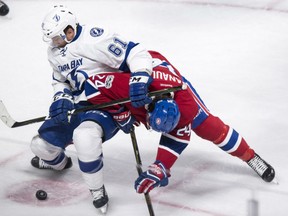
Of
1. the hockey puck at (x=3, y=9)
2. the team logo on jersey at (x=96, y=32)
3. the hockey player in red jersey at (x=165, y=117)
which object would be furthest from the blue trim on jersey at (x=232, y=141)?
the hockey puck at (x=3, y=9)

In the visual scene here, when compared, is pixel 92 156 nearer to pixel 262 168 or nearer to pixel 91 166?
pixel 91 166

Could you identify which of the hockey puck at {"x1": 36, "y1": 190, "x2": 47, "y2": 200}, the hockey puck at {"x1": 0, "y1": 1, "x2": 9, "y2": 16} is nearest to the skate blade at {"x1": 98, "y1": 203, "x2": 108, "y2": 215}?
the hockey puck at {"x1": 36, "y1": 190, "x2": 47, "y2": 200}

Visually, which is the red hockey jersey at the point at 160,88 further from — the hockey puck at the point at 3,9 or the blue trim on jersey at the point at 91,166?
the hockey puck at the point at 3,9

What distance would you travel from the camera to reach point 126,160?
445 cm

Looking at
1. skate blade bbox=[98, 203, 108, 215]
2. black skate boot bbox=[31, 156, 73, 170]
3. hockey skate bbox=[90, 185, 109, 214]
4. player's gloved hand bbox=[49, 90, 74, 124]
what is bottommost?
black skate boot bbox=[31, 156, 73, 170]

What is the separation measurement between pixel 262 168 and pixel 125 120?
0.69 metres

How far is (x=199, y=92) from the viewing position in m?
5.11

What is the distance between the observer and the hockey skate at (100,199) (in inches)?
156

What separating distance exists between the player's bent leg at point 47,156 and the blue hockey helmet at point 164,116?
0.62 meters

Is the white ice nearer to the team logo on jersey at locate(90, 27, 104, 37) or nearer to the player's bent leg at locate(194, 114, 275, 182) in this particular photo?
the player's bent leg at locate(194, 114, 275, 182)

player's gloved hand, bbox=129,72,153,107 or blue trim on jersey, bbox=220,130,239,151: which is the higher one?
player's gloved hand, bbox=129,72,153,107

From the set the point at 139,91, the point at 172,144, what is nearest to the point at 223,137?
the point at 172,144

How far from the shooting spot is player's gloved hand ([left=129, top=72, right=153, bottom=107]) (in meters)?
3.76

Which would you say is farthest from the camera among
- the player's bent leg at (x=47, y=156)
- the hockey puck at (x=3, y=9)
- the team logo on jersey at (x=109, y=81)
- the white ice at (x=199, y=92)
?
the hockey puck at (x=3, y=9)
